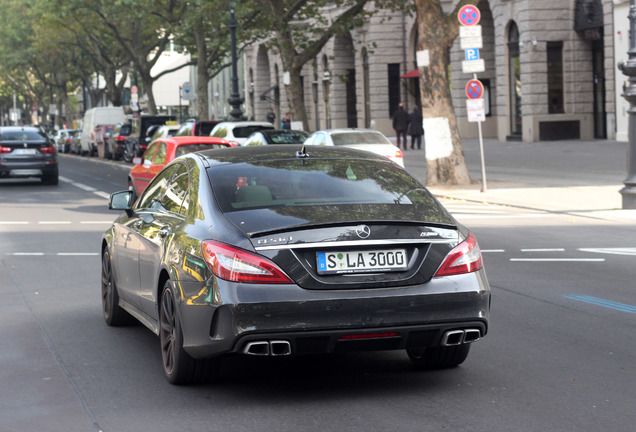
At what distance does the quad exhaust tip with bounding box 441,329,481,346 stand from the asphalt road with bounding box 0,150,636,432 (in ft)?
0.97

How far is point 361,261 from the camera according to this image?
598 cm

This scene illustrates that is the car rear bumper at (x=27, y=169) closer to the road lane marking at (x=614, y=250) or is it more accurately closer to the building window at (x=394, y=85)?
the road lane marking at (x=614, y=250)

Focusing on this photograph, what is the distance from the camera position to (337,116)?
2362 inches

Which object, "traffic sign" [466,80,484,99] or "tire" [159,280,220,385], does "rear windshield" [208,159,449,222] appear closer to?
"tire" [159,280,220,385]

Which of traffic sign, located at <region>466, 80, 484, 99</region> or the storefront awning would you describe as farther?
the storefront awning

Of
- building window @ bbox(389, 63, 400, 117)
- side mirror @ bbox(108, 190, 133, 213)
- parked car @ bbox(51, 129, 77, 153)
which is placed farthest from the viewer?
parked car @ bbox(51, 129, 77, 153)

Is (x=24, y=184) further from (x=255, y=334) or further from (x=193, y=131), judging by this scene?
(x=255, y=334)

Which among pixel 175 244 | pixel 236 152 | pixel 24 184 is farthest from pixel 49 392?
pixel 24 184

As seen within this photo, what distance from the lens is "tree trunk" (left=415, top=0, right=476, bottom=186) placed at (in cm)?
2425

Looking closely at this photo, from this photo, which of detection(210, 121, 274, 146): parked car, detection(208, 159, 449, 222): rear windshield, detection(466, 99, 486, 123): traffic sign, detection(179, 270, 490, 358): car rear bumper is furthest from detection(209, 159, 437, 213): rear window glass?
detection(210, 121, 274, 146): parked car

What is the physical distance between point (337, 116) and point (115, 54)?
18.6 m

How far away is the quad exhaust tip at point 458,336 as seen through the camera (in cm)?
614

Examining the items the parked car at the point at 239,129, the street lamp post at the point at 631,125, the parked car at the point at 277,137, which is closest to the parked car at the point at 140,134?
the parked car at the point at 239,129

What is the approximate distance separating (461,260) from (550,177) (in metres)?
19.6
